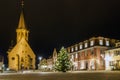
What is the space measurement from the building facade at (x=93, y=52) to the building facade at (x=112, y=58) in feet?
9.20

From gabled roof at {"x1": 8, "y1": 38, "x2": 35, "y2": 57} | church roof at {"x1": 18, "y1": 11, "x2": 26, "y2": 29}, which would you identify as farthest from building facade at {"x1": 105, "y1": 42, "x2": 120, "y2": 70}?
church roof at {"x1": 18, "y1": 11, "x2": 26, "y2": 29}

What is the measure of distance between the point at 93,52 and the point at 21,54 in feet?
97.9

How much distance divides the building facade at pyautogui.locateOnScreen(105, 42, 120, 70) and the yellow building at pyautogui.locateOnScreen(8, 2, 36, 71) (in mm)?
31655

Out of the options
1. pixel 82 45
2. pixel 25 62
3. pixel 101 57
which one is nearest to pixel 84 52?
pixel 82 45

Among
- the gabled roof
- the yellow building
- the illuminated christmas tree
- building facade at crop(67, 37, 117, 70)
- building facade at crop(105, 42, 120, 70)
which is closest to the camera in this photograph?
the illuminated christmas tree

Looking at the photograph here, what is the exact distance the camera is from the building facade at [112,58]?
8175 centimetres

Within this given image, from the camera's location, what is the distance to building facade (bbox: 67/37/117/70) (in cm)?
9114

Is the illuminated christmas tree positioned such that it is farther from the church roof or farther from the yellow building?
the church roof

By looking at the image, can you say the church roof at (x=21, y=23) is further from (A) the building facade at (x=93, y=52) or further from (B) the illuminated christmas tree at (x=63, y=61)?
(B) the illuminated christmas tree at (x=63, y=61)

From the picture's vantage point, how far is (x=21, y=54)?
107m

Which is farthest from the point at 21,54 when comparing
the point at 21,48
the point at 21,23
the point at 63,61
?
the point at 63,61

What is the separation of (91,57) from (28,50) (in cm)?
2731

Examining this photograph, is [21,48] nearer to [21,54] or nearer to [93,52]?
[21,54]

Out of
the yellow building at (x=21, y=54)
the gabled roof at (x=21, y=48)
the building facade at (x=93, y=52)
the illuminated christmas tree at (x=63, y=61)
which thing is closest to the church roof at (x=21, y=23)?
the yellow building at (x=21, y=54)
